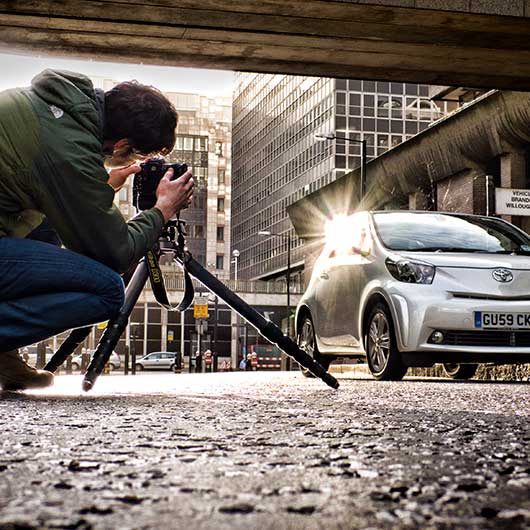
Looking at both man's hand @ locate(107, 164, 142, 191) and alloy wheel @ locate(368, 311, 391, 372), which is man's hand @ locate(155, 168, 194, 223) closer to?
man's hand @ locate(107, 164, 142, 191)

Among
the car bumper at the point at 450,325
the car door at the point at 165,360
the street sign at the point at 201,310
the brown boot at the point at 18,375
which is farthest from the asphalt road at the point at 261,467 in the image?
the car door at the point at 165,360

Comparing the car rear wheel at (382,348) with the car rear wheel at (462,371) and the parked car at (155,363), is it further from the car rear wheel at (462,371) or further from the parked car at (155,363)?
the parked car at (155,363)

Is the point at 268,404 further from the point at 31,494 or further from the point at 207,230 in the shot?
the point at 207,230

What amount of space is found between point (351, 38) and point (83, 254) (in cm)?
792

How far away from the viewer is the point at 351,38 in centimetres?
1152

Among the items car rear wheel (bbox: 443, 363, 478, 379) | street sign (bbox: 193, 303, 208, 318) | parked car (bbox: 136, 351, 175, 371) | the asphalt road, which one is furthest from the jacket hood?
parked car (bbox: 136, 351, 175, 371)

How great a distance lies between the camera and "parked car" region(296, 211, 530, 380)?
7656 millimetres

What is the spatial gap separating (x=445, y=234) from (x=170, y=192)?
4626 millimetres

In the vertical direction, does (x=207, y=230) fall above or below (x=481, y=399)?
above

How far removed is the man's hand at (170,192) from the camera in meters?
4.49

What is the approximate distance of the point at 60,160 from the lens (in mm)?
3955

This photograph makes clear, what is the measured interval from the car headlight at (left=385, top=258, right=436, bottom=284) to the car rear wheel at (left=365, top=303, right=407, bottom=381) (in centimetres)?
30

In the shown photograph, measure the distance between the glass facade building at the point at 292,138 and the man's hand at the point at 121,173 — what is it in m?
50.9

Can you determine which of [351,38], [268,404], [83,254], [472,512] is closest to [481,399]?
[268,404]
